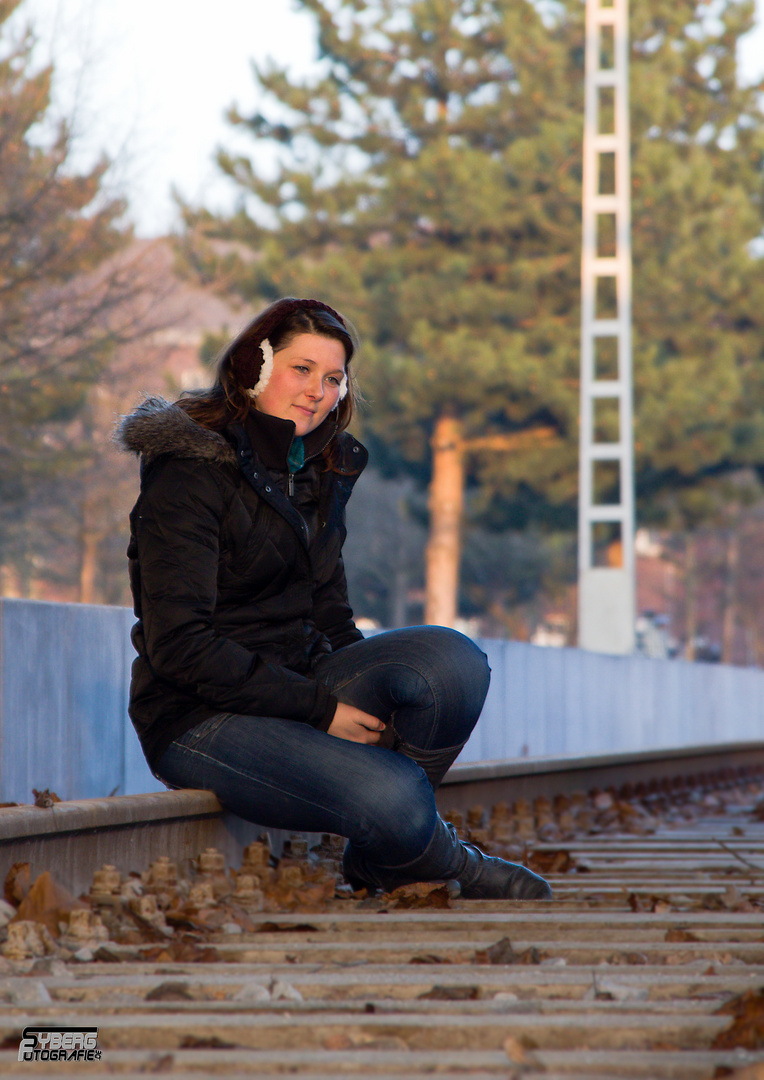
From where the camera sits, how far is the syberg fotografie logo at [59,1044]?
6.56 feet

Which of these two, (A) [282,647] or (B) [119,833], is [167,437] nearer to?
(A) [282,647]

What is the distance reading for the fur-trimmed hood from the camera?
11.4ft

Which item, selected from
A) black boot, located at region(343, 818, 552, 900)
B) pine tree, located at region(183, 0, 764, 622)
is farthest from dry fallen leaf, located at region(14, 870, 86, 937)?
pine tree, located at region(183, 0, 764, 622)

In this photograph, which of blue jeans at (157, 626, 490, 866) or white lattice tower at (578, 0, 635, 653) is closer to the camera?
blue jeans at (157, 626, 490, 866)

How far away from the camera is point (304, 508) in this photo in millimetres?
3820

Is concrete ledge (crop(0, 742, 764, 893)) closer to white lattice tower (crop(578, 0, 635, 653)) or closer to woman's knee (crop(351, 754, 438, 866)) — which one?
woman's knee (crop(351, 754, 438, 866))

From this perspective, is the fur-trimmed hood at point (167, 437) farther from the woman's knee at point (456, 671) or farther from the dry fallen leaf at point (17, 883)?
the dry fallen leaf at point (17, 883)

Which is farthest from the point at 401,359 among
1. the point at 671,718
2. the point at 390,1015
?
the point at 390,1015

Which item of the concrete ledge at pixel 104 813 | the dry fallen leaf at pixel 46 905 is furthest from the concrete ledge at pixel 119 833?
the dry fallen leaf at pixel 46 905

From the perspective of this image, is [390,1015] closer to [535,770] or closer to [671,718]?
[535,770]

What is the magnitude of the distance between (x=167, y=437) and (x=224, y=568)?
35 centimetres

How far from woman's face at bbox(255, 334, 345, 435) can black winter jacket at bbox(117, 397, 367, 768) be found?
0.22 ft

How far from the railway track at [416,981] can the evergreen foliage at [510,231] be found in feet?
77.3

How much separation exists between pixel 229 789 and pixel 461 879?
2.01ft
